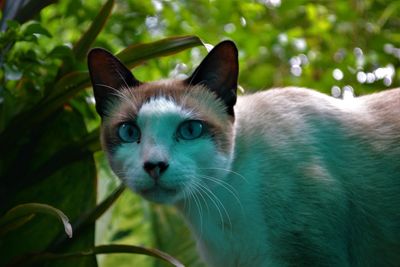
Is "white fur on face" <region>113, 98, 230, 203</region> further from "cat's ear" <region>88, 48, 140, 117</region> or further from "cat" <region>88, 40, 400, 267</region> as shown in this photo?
"cat's ear" <region>88, 48, 140, 117</region>

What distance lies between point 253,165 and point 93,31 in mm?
658

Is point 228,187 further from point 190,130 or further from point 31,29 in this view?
point 31,29

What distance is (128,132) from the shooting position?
154 centimetres

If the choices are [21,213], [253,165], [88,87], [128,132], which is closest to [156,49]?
[88,87]

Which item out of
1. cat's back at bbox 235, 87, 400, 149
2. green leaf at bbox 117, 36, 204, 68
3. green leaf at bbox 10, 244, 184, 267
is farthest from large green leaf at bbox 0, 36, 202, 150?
green leaf at bbox 10, 244, 184, 267

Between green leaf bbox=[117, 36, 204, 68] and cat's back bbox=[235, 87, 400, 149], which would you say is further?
green leaf bbox=[117, 36, 204, 68]

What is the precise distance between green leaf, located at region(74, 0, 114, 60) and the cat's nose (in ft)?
2.06

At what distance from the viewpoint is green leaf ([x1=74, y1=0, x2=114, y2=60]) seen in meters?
1.87

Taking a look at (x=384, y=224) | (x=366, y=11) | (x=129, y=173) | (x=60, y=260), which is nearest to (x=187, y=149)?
(x=129, y=173)

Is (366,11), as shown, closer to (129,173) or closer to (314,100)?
(314,100)

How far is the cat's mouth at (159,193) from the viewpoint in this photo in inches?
57.3

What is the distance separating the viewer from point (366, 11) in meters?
3.26

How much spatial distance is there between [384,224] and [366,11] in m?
A: 1.94

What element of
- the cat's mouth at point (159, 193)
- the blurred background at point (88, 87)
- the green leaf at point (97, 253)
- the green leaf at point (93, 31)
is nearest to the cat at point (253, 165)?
the cat's mouth at point (159, 193)
